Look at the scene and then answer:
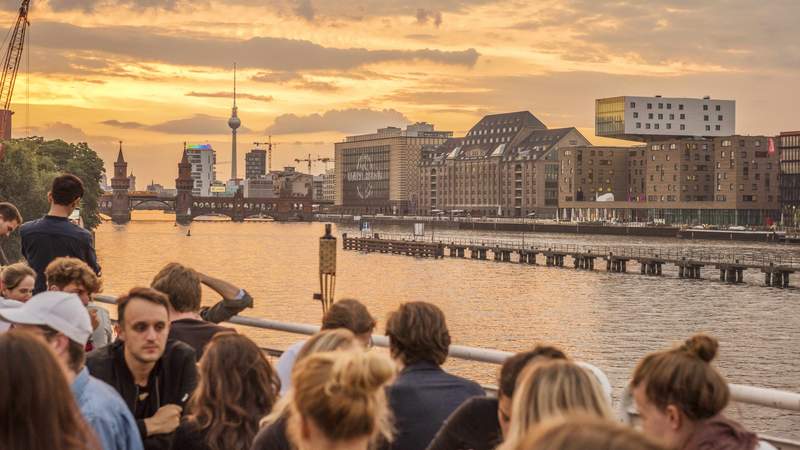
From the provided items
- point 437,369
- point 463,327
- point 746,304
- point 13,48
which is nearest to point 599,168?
point 13,48

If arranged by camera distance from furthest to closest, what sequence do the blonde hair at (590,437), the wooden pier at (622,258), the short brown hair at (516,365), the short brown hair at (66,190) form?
the wooden pier at (622,258) < the short brown hair at (66,190) < the short brown hair at (516,365) < the blonde hair at (590,437)

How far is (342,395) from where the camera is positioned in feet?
13.4

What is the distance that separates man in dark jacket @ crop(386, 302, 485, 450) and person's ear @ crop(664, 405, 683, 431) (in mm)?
1745

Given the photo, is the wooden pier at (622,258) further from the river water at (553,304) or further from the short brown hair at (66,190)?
the short brown hair at (66,190)

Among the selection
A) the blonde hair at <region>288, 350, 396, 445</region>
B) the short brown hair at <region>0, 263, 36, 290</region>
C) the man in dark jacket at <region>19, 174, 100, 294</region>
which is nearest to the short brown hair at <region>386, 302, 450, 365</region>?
the blonde hair at <region>288, 350, 396, 445</region>

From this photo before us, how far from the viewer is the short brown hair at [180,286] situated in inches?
299

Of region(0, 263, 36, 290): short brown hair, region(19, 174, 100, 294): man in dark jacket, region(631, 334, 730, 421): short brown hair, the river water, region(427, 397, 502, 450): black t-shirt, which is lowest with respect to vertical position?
the river water

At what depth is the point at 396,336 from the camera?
6453 millimetres

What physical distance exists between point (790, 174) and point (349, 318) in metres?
167

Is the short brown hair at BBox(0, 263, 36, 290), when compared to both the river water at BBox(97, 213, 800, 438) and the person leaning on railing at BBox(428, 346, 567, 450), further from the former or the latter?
the river water at BBox(97, 213, 800, 438)

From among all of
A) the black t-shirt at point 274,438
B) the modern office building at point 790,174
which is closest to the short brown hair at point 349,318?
the black t-shirt at point 274,438

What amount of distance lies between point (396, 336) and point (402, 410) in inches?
16.1

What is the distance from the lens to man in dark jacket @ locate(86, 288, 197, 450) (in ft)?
21.1

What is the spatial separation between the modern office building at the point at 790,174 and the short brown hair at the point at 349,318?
541 ft
